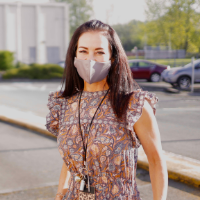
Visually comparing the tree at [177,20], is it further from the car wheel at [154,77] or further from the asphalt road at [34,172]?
the car wheel at [154,77]

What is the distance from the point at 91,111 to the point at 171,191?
2483 mm

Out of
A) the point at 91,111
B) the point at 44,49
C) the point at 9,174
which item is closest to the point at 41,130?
the point at 9,174

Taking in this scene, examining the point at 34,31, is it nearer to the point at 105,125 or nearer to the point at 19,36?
the point at 19,36

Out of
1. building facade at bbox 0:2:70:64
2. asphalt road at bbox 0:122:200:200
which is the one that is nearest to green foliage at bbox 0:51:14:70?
building facade at bbox 0:2:70:64

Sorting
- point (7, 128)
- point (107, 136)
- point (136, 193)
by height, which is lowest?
point (7, 128)

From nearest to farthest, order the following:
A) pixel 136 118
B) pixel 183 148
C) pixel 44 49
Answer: pixel 136 118 < pixel 183 148 < pixel 44 49

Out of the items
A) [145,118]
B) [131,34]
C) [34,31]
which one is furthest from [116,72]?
[34,31]

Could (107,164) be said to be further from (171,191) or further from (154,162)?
(171,191)

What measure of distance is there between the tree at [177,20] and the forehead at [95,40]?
4.81m

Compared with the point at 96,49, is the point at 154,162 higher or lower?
lower

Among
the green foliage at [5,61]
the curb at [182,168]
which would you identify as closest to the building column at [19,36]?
the green foliage at [5,61]

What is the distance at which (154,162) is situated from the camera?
174 centimetres

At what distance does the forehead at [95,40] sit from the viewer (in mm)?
1829

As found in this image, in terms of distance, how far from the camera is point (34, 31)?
43250mm
